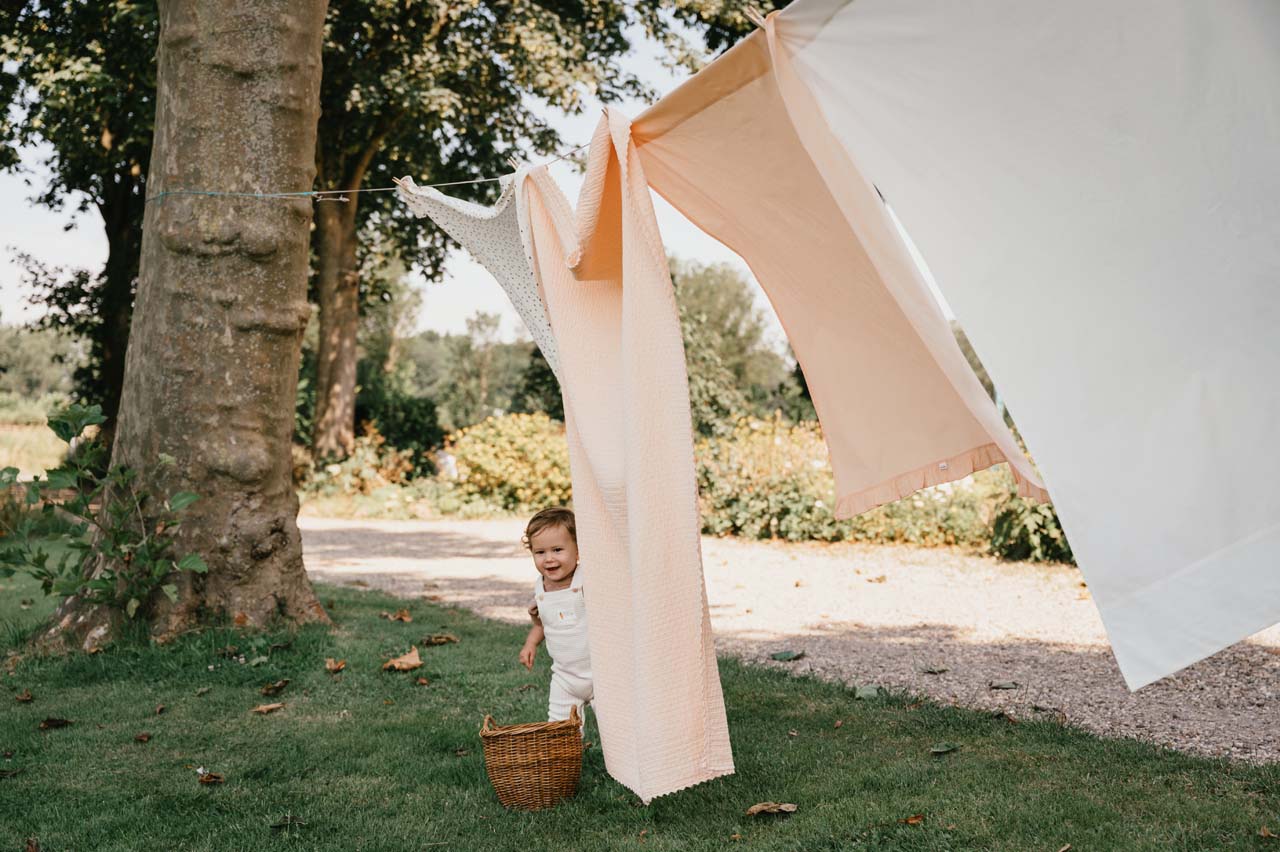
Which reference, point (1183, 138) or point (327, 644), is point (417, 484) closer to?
point (327, 644)

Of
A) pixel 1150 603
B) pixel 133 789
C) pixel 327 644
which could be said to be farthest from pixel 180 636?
pixel 1150 603

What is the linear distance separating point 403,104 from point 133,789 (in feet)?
37.6

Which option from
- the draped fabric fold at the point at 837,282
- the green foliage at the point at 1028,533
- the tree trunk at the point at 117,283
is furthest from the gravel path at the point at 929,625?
the tree trunk at the point at 117,283

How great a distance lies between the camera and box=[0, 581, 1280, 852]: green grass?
2.86 metres

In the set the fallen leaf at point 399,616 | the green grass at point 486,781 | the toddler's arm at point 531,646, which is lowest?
the green grass at point 486,781

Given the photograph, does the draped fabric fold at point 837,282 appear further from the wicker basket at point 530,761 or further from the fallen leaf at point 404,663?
the fallen leaf at point 404,663

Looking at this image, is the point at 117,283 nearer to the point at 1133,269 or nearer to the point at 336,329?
the point at 336,329

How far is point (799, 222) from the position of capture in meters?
3.65

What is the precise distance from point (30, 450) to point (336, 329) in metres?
8.85

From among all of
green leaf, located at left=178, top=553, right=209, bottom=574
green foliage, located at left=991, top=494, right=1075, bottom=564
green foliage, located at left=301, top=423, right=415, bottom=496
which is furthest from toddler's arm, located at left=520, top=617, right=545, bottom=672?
green foliage, located at left=301, top=423, right=415, bottom=496

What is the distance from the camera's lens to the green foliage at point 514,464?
14164mm

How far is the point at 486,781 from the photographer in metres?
3.44

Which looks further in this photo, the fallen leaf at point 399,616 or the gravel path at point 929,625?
the fallen leaf at point 399,616

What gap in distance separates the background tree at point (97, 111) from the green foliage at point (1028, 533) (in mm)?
10999
